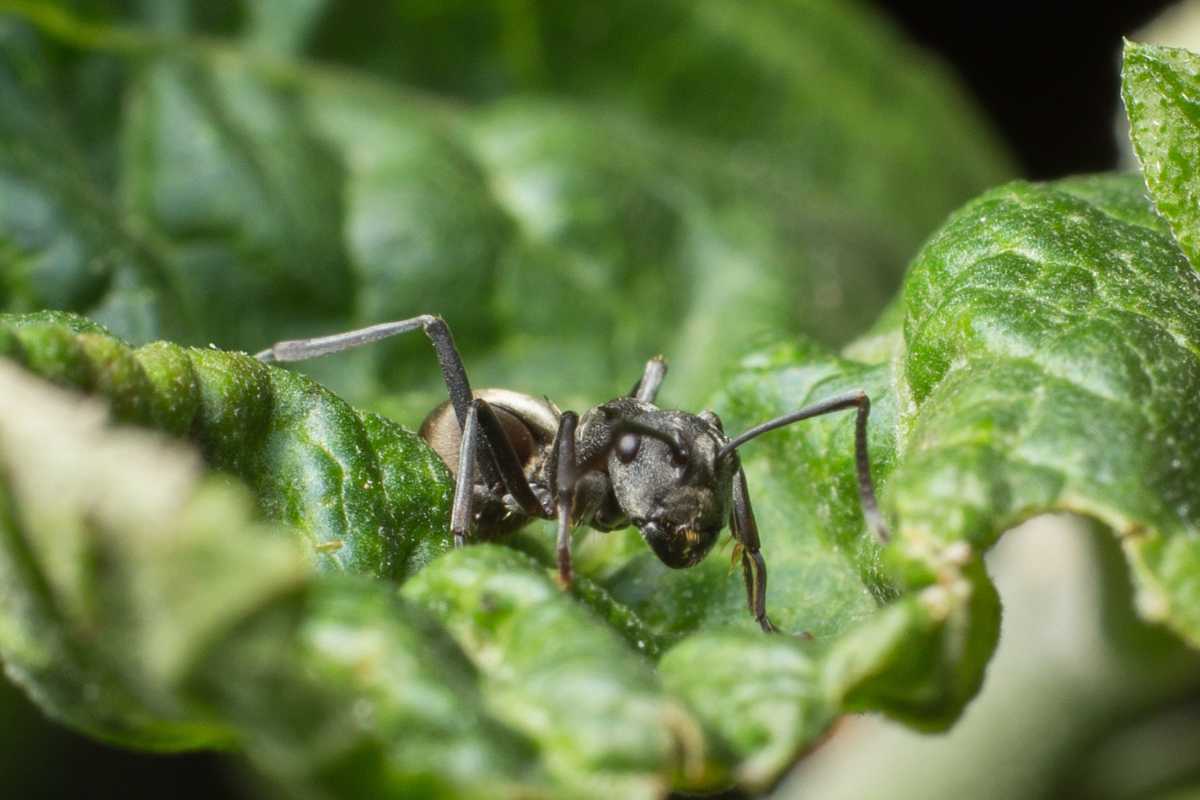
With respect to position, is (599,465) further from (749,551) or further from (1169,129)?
(1169,129)

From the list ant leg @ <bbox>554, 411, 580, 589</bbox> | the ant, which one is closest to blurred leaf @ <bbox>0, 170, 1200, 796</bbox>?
the ant

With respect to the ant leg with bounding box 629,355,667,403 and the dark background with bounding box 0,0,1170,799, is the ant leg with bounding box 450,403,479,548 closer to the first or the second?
the ant leg with bounding box 629,355,667,403

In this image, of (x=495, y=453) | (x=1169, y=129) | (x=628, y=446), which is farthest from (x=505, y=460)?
(x=1169, y=129)

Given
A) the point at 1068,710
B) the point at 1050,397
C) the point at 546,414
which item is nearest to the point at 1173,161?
the point at 1050,397

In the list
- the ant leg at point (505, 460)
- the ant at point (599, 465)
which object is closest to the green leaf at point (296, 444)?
the ant at point (599, 465)

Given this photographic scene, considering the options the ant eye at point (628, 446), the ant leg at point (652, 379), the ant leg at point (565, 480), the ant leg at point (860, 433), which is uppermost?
the ant leg at point (860, 433)

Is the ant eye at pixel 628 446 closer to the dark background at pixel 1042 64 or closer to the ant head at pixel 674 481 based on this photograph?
the ant head at pixel 674 481
